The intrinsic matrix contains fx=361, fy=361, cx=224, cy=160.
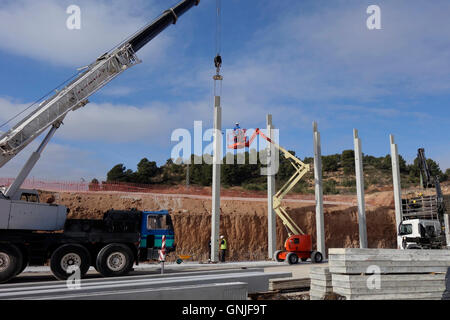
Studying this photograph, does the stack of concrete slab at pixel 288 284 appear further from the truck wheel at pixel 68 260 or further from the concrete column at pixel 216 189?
the concrete column at pixel 216 189

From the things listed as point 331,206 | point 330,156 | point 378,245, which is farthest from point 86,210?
point 330,156

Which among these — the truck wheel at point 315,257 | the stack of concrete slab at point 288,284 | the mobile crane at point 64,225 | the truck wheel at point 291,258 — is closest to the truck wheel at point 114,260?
the mobile crane at point 64,225

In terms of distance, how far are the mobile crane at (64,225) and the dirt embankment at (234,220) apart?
35.0 feet

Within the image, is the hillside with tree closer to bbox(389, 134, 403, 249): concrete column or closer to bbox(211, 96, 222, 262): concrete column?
bbox(389, 134, 403, 249): concrete column

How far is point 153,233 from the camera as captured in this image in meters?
14.4

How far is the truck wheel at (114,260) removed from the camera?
42.1ft

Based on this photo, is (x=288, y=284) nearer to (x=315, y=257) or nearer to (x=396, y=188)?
(x=315, y=257)

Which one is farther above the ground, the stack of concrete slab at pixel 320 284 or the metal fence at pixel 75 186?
the metal fence at pixel 75 186

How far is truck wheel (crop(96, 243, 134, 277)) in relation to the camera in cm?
1284

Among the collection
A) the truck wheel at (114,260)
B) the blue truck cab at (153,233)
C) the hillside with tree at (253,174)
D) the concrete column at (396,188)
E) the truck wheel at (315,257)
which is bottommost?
the truck wheel at (315,257)

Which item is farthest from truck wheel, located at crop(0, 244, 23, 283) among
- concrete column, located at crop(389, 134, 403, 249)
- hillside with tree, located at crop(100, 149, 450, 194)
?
hillside with tree, located at crop(100, 149, 450, 194)
